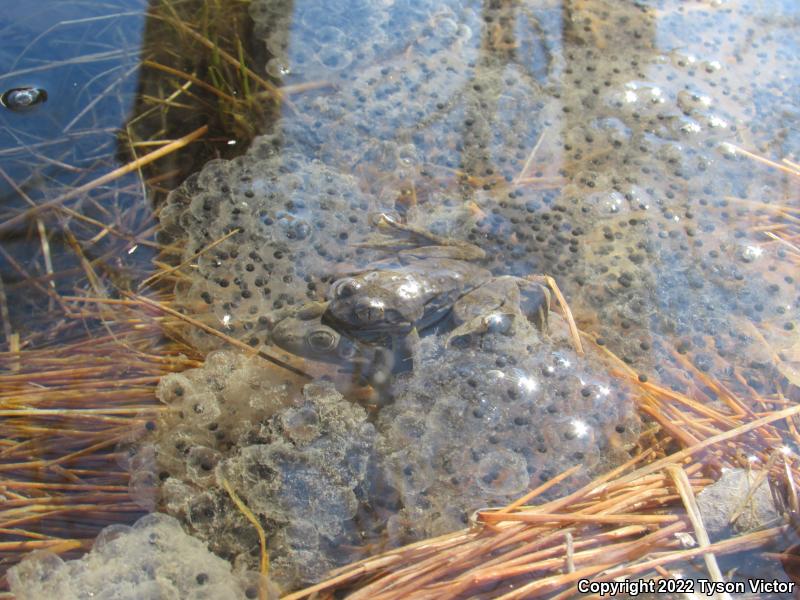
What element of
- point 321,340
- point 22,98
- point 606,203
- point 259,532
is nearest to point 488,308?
point 321,340

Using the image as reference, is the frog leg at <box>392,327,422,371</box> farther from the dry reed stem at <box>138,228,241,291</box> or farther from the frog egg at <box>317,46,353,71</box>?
the frog egg at <box>317,46,353,71</box>

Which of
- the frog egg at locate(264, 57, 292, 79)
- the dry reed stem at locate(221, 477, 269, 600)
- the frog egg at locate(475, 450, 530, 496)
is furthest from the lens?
the frog egg at locate(264, 57, 292, 79)

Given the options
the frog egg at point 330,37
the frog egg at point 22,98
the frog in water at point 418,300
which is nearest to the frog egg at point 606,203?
the frog in water at point 418,300

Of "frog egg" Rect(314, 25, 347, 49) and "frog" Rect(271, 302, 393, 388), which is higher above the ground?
"frog egg" Rect(314, 25, 347, 49)

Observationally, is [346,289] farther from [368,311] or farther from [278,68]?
[278,68]

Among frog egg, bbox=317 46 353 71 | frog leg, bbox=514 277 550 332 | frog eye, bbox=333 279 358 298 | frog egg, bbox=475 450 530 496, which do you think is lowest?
frog egg, bbox=475 450 530 496

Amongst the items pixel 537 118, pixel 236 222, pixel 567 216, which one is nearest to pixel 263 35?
pixel 236 222

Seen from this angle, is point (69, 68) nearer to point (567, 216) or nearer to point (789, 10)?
point (567, 216)

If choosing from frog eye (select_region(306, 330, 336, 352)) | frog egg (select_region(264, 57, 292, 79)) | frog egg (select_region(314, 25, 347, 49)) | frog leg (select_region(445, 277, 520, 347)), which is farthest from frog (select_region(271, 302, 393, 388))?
frog egg (select_region(314, 25, 347, 49))
